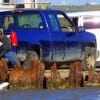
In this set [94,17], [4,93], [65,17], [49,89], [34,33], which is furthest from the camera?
[94,17]

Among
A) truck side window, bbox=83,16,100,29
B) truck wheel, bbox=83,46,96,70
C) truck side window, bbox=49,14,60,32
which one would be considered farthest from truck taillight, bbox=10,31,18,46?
truck side window, bbox=83,16,100,29

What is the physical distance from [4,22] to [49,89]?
2.71m

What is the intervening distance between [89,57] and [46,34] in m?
2.29

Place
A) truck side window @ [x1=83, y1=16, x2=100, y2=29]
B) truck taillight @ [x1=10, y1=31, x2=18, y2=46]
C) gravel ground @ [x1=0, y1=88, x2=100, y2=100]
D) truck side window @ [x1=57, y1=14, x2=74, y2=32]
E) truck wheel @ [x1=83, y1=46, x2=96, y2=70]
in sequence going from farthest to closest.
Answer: truck side window @ [x1=83, y1=16, x2=100, y2=29] → truck wheel @ [x1=83, y1=46, x2=96, y2=70] → truck side window @ [x1=57, y1=14, x2=74, y2=32] → truck taillight @ [x1=10, y1=31, x2=18, y2=46] → gravel ground @ [x1=0, y1=88, x2=100, y2=100]

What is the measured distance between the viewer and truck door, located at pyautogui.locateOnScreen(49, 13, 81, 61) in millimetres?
18391

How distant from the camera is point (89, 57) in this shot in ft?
64.8

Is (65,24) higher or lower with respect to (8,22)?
lower

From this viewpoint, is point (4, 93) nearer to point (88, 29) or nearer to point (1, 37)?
point (1, 37)

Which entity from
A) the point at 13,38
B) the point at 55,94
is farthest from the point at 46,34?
the point at 55,94

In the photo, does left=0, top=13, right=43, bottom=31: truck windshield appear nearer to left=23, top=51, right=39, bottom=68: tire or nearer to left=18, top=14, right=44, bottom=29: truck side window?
left=18, top=14, right=44, bottom=29: truck side window

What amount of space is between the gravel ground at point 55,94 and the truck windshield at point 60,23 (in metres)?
2.70

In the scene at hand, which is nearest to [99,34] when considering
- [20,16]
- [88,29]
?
[88,29]

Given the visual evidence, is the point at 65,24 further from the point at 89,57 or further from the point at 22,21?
the point at 22,21

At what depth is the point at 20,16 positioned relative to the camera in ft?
59.5
